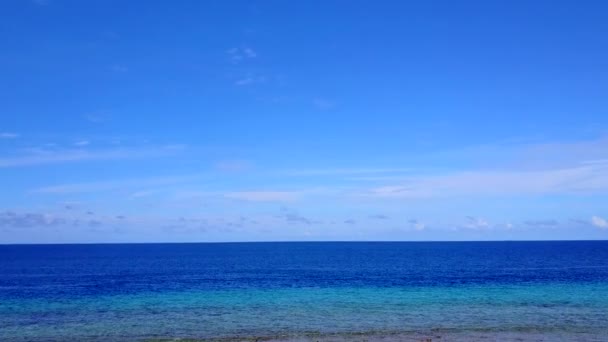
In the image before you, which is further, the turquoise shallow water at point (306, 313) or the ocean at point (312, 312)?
the turquoise shallow water at point (306, 313)

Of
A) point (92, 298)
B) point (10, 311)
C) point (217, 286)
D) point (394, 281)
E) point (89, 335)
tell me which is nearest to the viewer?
point (89, 335)

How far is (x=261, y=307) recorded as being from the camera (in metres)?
40.0

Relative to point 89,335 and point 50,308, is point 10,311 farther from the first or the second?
point 89,335

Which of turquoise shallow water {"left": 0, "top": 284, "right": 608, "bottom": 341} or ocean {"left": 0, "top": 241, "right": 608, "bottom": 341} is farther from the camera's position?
turquoise shallow water {"left": 0, "top": 284, "right": 608, "bottom": 341}

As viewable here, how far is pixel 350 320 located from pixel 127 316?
15.6m

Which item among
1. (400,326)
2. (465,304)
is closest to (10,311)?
(400,326)

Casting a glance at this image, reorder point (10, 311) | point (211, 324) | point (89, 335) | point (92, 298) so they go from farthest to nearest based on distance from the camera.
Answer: point (92, 298) < point (10, 311) < point (211, 324) < point (89, 335)

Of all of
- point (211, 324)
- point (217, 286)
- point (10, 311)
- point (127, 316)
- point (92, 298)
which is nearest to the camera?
point (211, 324)

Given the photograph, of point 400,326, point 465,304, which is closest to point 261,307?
point 400,326

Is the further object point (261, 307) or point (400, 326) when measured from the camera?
point (261, 307)

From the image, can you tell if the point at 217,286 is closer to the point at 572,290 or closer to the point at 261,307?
the point at 261,307

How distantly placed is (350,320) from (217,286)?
1079 inches

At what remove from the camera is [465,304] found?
40406 mm

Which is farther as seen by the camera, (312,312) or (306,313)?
(312,312)
